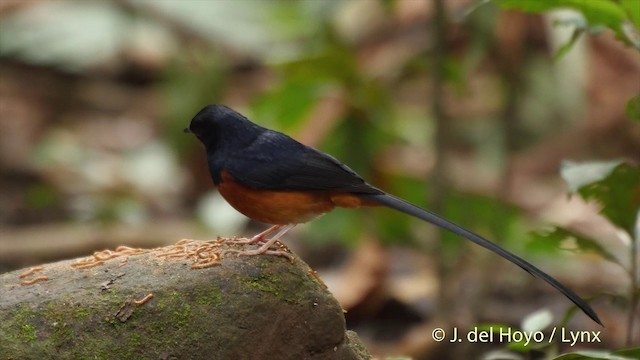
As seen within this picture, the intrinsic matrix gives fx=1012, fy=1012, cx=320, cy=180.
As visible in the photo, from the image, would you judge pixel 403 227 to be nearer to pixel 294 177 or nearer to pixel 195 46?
pixel 294 177

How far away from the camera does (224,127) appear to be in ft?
12.0

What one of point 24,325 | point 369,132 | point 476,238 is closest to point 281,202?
point 476,238

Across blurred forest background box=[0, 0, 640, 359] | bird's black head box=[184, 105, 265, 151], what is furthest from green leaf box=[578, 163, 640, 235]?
bird's black head box=[184, 105, 265, 151]

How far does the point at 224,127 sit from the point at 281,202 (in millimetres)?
365

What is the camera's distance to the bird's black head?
3.65 meters

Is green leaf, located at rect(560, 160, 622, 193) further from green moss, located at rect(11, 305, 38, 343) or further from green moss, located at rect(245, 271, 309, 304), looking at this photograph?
green moss, located at rect(11, 305, 38, 343)

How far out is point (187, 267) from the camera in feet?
11.0

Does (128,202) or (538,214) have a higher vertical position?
(538,214)

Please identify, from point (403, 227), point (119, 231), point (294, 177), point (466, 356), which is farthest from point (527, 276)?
point (294, 177)

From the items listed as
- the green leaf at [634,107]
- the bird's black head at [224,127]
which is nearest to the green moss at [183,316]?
the bird's black head at [224,127]

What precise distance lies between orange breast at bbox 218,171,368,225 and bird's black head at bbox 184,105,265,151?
0.15m

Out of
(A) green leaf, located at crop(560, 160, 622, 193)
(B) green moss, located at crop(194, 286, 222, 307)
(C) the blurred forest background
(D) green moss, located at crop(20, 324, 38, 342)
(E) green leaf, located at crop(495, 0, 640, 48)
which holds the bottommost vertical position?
(D) green moss, located at crop(20, 324, 38, 342)

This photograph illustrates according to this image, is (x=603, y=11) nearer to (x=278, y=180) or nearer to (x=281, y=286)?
(x=278, y=180)

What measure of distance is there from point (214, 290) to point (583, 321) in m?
3.56
